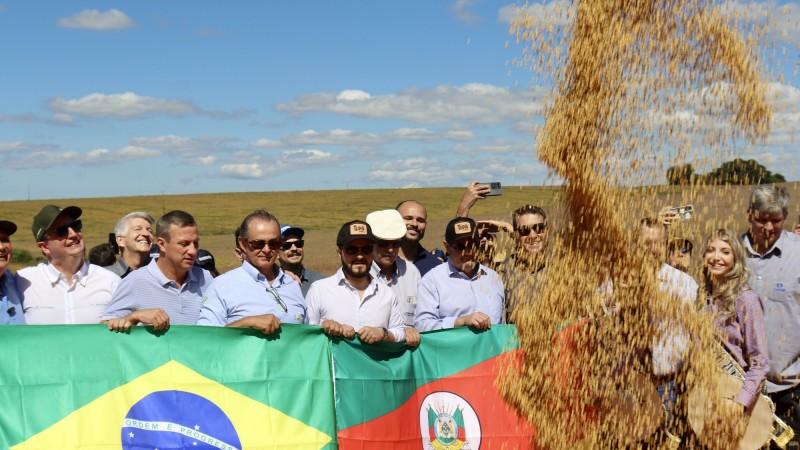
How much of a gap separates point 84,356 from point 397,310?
2030 millimetres

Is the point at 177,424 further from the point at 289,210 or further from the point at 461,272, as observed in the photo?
the point at 289,210

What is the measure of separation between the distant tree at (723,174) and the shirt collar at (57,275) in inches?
150

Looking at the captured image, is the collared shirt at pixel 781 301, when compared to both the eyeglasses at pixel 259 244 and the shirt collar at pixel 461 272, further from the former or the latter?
the eyeglasses at pixel 259 244

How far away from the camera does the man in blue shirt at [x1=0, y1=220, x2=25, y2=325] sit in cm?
538

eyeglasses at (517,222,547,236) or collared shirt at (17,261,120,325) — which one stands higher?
eyeglasses at (517,222,547,236)

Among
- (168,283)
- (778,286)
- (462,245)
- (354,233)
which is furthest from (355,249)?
(778,286)

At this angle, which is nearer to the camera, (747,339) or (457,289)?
(747,339)

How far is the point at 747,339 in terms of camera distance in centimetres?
576

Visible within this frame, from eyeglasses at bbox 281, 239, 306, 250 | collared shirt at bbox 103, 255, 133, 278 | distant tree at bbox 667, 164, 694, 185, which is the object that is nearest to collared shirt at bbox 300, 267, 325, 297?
eyeglasses at bbox 281, 239, 306, 250

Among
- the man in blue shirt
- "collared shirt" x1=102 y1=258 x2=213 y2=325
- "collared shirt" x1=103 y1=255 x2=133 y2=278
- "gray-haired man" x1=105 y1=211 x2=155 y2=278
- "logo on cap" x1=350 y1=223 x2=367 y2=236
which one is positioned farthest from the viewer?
"collared shirt" x1=103 y1=255 x2=133 y2=278

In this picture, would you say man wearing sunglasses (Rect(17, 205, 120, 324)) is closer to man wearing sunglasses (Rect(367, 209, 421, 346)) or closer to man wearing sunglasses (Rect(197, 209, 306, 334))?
man wearing sunglasses (Rect(197, 209, 306, 334))

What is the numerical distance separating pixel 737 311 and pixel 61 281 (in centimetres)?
437

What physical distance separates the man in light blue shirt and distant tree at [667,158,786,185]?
144 cm

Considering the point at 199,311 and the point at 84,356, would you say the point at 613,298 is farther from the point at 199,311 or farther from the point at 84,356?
the point at 84,356
